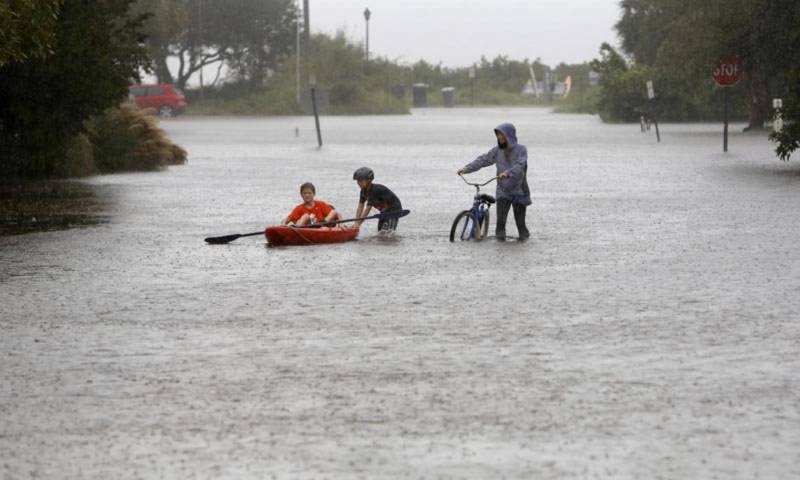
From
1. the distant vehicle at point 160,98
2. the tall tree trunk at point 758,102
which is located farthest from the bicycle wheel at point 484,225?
the distant vehicle at point 160,98

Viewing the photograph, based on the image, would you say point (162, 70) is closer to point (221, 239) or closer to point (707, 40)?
point (707, 40)

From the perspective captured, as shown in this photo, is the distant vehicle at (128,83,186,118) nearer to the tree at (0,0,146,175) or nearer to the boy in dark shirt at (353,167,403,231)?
the tree at (0,0,146,175)

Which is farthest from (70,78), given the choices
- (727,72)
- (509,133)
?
(727,72)

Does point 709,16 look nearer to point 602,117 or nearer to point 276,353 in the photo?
point 602,117

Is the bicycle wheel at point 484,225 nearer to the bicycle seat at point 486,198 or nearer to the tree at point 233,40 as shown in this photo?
the bicycle seat at point 486,198

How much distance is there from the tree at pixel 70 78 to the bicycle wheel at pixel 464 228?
32.1 feet

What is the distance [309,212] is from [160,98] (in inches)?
2753

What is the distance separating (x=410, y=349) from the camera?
11.2 m

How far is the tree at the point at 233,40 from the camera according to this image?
346ft

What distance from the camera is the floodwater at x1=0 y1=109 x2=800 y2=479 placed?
8117 mm

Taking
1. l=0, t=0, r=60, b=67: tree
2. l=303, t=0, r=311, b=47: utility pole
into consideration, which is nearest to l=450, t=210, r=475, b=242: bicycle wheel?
l=0, t=0, r=60, b=67: tree

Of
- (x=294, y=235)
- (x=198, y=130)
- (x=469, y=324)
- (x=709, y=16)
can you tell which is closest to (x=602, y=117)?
(x=198, y=130)

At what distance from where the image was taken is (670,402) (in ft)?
30.5

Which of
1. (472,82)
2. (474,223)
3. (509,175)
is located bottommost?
(472,82)
